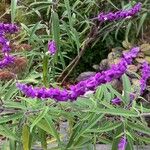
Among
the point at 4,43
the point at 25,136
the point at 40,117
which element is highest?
the point at 4,43

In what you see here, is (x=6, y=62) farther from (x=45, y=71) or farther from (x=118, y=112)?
(x=118, y=112)

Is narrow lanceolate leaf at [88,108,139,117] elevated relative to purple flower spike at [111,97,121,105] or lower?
elevated

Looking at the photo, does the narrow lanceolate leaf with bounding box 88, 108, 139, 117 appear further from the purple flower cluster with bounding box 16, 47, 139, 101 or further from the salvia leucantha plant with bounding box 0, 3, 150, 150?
the purple flower cluster with bounding box 16, 47, 139, 101

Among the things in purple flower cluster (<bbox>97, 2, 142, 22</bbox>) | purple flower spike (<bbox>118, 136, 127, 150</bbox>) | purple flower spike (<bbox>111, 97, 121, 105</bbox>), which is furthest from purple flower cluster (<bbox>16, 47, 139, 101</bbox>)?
purple flower cluster (<bbox>97, 2, 142, 22</bbox>)

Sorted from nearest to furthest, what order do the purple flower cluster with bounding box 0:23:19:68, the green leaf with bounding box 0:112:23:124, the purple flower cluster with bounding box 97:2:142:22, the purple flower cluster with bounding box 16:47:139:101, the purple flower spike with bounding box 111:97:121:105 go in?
1. the purple flower cluster with bounding box 16:47:139:101
2. the green leaf with bounding box 0:112:23:124
3. the purple flower spike with bounding box 111:97:121:105
4. the purple flower cluster with bounding box 0:23:19:68
5. the purple flower cluster with bounding box 97:2:142:22

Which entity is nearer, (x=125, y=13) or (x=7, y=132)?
(x=7, y=132)

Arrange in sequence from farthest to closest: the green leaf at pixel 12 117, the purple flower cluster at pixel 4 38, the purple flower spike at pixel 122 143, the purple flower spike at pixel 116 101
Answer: the purple flower cluster at pixel 4 38 < the purple flower spike at pixel 116 101 < the green leaf at pixel 12 117 < the purple flower spike at pixel 122 143

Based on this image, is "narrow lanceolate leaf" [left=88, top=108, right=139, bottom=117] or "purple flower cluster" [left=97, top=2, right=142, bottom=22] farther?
"purple flower cluster" [left=97, top=2, right=142, bottom=22]

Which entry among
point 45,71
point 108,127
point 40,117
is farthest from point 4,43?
point 108,127

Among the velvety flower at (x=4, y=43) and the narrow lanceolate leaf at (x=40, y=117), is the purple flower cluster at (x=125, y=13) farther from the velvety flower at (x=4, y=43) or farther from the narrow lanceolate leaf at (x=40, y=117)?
the narrow lanceolate leaf at (x=40, y=117)

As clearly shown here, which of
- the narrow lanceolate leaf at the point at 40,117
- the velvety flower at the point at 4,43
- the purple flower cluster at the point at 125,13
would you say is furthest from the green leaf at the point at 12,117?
the purple flower cluster at the point at 125,13

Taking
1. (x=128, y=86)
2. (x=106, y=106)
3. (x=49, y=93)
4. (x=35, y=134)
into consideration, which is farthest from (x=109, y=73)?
(x=35, y=134)

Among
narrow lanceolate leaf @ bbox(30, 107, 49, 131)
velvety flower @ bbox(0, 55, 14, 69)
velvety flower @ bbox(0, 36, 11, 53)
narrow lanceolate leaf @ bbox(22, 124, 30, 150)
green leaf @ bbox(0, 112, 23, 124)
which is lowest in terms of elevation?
narrow lanceolate leaf @ bbox(22, 124, 30, 150)
